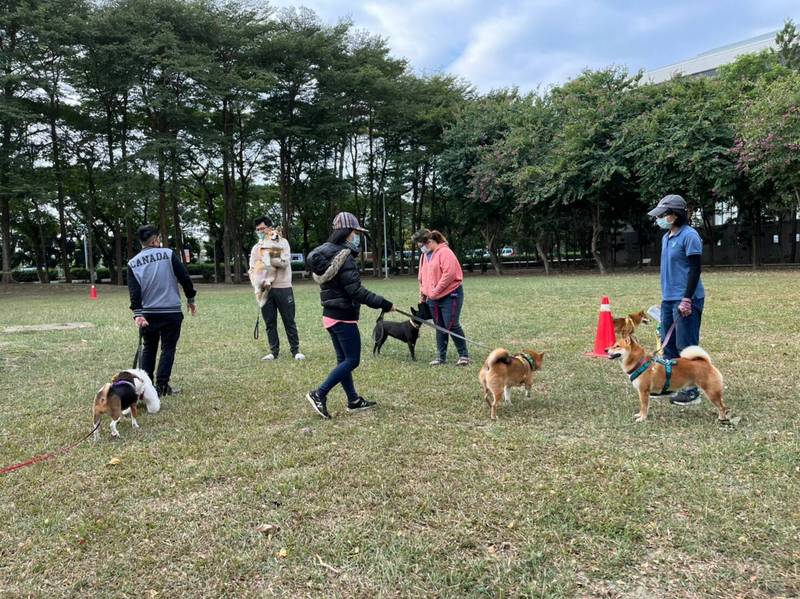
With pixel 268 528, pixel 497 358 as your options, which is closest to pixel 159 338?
pixel 268 528

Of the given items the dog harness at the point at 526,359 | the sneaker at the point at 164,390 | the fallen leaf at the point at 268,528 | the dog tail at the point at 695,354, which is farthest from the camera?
the sneaker at the point at 164,390

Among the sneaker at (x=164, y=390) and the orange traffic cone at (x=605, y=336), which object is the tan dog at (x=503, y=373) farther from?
the sneaker at (x=164, y=390)

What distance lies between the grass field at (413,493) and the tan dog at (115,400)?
0.18 metres

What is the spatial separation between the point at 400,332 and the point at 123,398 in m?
3.84

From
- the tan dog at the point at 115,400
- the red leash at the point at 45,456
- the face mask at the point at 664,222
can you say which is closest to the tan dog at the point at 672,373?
the face mask at the point at 664,222

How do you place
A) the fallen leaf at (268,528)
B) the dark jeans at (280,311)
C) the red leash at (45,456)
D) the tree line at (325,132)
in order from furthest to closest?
1. the tree line at (325,132)
2. the dark jeans at (280,311)
3. the red leash at (45,456)
4. the fallen leaf at (268,528)

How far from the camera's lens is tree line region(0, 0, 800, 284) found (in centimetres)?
2195

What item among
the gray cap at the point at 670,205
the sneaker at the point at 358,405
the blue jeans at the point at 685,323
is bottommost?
the sneaker at the point at 358,405

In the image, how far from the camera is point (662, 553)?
8.57 ft

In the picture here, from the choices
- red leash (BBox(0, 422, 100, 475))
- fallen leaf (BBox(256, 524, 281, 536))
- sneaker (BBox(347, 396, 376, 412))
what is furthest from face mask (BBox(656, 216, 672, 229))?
red leash (BBox(0, 422, 100, 475))

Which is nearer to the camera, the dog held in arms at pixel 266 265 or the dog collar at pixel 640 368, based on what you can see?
the dog collar at pixel 640 368

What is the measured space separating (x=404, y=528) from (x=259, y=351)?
5.99 m

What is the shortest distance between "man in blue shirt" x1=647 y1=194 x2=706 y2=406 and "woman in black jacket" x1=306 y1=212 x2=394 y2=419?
2.64 meters

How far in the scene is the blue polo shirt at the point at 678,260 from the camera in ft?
15.4
